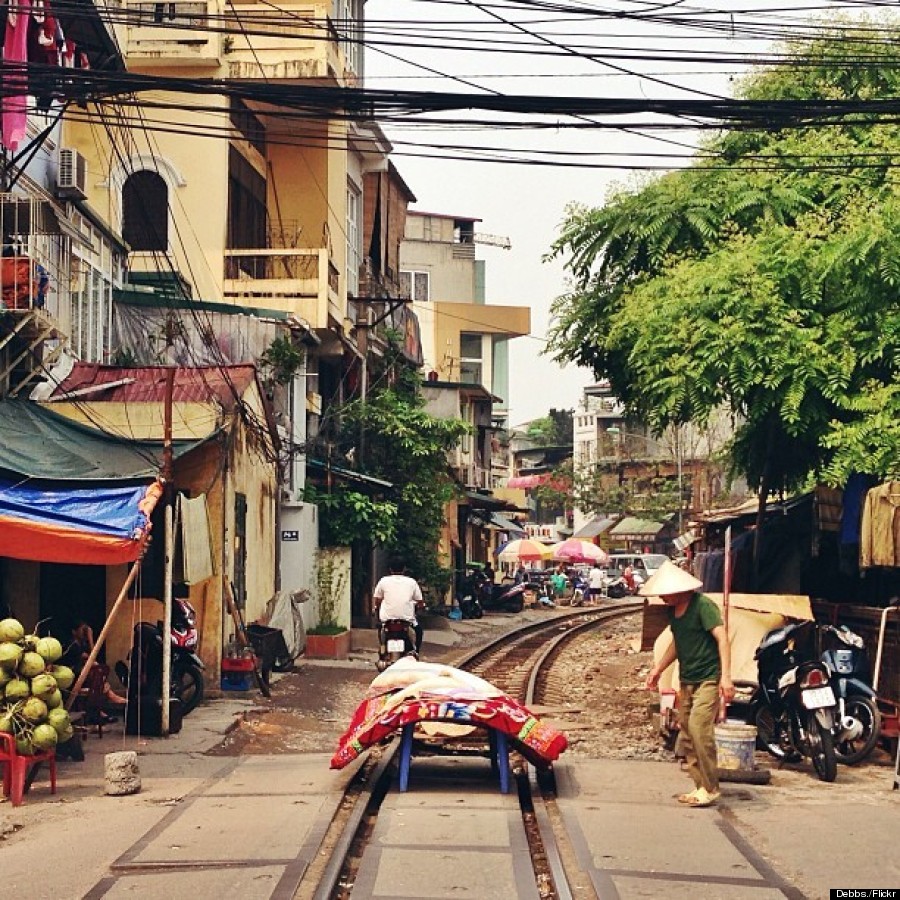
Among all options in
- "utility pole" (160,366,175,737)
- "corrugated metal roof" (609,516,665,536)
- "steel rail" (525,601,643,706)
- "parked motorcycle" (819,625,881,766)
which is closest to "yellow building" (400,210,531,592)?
"corrugated metal roof" (609,516,665,536)

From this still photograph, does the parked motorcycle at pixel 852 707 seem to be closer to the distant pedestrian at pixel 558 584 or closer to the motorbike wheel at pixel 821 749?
the motorbike wheel at pixel 821 749

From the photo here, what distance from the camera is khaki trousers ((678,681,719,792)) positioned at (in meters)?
10.9

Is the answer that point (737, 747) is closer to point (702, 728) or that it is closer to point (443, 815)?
point (702, 728)

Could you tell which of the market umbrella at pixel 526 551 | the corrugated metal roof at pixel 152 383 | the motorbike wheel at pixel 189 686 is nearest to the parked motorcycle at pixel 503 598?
the market umbrella at pixel 526 551

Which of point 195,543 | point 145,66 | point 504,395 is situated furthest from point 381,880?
point 504,395

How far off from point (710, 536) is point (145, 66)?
1586 cm

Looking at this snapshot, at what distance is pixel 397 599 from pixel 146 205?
1279 centimetres

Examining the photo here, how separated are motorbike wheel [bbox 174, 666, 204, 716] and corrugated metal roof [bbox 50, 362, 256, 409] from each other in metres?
4.41

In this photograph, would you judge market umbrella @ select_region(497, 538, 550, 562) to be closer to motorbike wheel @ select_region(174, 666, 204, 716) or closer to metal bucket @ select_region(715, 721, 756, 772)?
motorbike wheel @ select_region(174, 666, 204, 716)

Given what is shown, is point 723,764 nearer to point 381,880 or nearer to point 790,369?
point 381,880

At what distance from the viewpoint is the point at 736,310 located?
56.7 ft

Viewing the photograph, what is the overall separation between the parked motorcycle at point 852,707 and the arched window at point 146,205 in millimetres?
18262

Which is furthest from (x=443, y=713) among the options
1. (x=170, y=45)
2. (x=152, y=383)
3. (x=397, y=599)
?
(x=170, y=45)

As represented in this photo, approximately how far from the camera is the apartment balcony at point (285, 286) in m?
28.4
